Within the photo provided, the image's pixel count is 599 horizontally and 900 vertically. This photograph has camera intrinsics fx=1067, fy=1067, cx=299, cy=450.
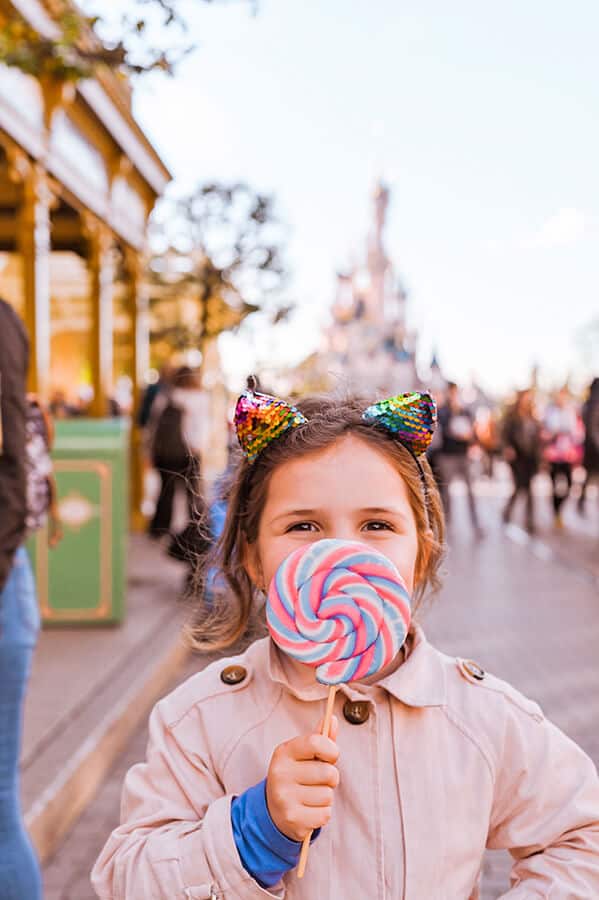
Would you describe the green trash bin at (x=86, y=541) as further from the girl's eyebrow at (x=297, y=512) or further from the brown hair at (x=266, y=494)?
the girl's eyebrow at (x=297, y=512)

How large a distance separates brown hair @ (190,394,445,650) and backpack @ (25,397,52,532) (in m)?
1.30

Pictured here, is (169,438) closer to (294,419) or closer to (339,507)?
(294,419)

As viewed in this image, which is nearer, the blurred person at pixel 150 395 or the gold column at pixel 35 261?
the gold column at pixel 35 261

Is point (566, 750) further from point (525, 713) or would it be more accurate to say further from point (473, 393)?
point (473, 393)

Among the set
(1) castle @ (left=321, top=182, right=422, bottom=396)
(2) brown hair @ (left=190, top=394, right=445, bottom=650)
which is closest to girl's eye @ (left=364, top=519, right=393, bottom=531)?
(2) brown hair @ (left=190, top=394, right=445, bottom=650)

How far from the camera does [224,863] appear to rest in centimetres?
168

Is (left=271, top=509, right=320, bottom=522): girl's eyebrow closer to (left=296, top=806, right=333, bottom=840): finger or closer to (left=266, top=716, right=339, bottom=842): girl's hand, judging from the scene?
(left=266, top=716, right=339, bottom=842): girl's hand

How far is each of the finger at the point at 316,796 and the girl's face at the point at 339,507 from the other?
1.29ft

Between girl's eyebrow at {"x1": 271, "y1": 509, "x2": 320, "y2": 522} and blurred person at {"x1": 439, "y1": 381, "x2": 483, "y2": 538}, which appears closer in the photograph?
girl's eyebrow at {"x1": 271, "y1": 509, "x2": 320, "y2": 522}

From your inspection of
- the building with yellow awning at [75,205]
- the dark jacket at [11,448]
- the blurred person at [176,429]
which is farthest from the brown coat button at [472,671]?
the blurred person at [176,429]

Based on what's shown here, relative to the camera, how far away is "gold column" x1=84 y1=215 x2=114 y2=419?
11.8m

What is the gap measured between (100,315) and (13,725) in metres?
9.67

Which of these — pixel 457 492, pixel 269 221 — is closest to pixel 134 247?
pixel 269 221

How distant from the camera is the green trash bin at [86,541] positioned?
7.66 metres
